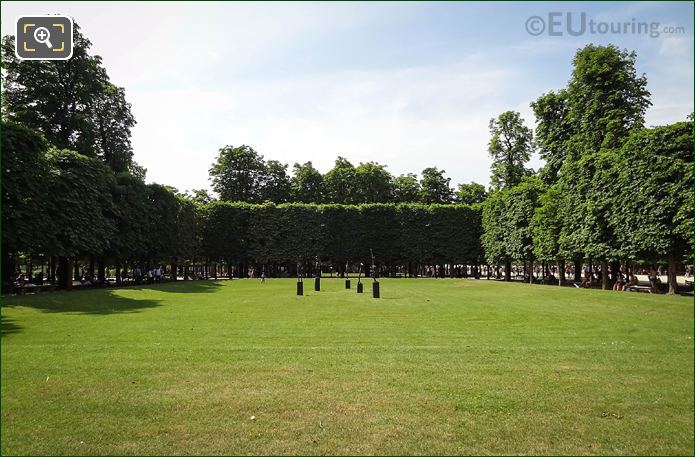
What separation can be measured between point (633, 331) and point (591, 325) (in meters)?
1.44

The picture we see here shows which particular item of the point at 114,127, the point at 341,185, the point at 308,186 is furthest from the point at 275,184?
the point at 114,127

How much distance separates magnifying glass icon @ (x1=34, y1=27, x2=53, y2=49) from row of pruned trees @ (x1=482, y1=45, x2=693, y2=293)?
1188 inches

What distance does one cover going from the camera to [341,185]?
84125 mm

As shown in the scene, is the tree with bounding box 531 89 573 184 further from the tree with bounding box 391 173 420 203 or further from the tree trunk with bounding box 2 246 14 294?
the tree trunk with bounding box 2 246 14 294

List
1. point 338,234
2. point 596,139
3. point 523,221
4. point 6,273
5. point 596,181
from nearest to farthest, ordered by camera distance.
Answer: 1. point 6,273
2. point 596,181
3. point 596,139
4. point 523,221
5. point 338,234

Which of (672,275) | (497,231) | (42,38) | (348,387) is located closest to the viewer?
(348,387)

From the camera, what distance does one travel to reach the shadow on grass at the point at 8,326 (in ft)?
47.4

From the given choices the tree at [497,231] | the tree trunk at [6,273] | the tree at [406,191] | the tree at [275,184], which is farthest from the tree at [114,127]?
the tree at [406,191]

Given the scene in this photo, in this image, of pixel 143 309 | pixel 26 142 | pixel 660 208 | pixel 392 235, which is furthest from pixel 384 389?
pixel 392 235

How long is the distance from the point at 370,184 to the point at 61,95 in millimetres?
50781

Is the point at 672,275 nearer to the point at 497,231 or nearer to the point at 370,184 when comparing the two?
the point at 497,231

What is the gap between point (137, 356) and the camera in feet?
35.9

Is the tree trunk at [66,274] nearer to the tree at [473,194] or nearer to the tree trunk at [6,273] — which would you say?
the tree trunk at [6,273]

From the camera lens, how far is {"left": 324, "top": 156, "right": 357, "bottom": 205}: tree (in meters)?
83.5
